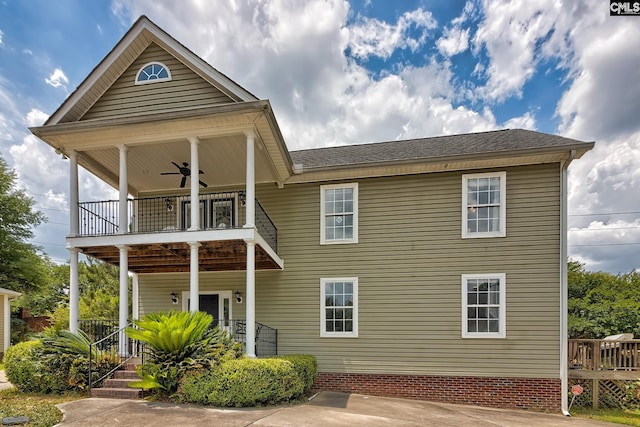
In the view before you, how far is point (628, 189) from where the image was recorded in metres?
21.4

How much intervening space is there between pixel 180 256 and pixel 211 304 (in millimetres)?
2065

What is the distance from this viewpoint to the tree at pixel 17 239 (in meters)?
19.6

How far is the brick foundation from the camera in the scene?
8.27 meters

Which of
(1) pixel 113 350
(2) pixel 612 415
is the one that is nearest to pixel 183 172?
(1) pixel 113 350

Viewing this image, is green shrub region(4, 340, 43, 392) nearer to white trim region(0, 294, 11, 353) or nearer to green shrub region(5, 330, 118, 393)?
green shrub region(5, 330, 118, 393)

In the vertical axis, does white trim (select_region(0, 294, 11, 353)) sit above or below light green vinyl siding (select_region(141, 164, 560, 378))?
below

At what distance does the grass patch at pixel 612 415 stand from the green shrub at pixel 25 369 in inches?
464

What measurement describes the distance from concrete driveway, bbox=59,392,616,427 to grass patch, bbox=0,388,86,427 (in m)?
0.22

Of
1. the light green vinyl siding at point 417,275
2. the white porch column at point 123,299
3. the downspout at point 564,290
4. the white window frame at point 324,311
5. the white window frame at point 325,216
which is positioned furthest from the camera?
the white window frame at point 325,216

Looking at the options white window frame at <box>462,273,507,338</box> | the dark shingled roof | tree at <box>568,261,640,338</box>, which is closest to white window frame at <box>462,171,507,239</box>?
the dark shingled roof

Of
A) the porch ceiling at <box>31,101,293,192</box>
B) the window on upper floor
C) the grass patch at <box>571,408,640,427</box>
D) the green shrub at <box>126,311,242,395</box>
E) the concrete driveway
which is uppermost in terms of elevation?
the window on upper floor

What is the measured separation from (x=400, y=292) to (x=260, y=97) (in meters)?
5.91

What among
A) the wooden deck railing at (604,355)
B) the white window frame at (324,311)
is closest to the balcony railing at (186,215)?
the white window frame at (324,311)

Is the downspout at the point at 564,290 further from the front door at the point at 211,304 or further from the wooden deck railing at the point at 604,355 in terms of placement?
the front door at the point at 211,304
